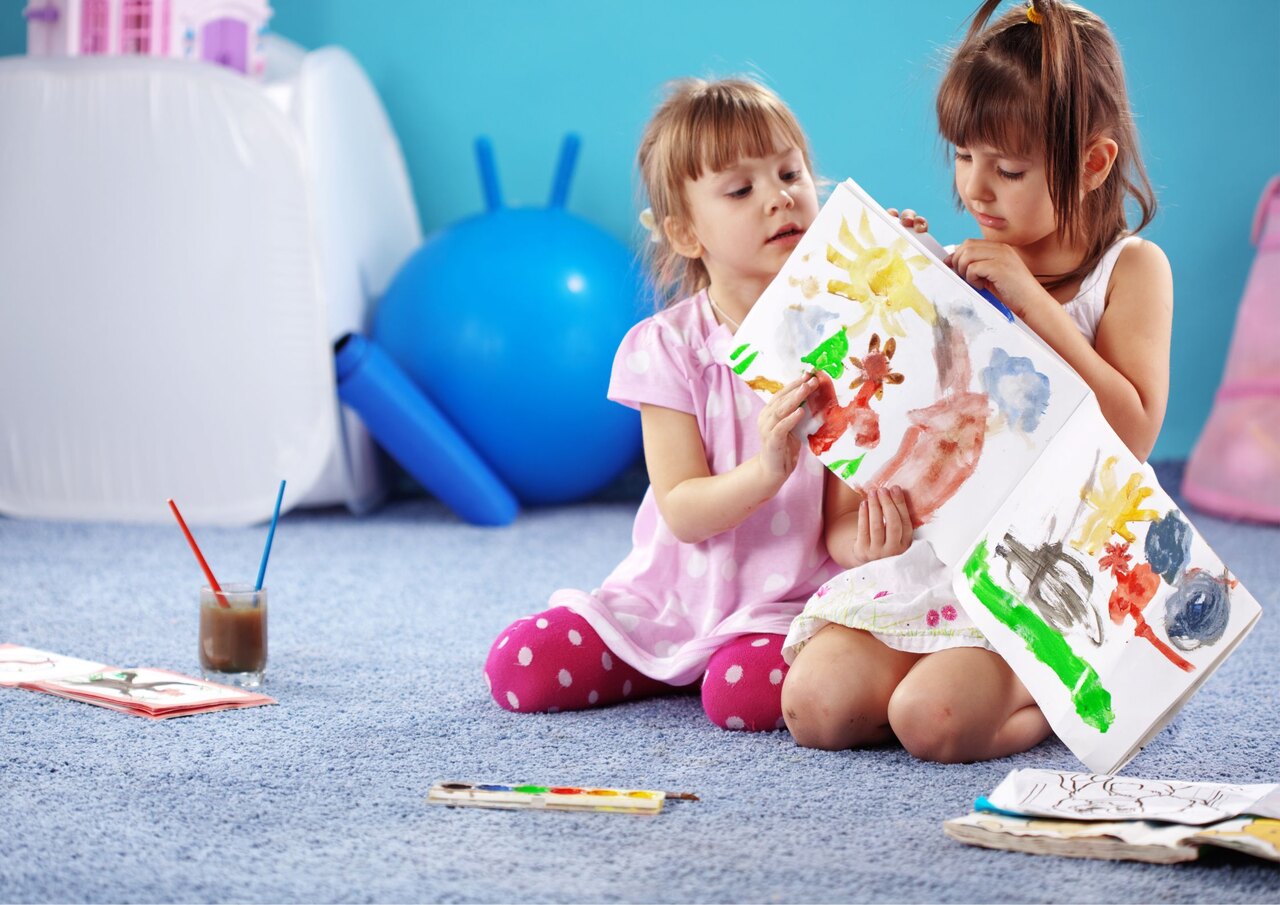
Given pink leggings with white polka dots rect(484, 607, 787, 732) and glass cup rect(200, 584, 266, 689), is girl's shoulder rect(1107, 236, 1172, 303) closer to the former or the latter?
pink leggings with white polka dots rect(484, 607, 787, 732)

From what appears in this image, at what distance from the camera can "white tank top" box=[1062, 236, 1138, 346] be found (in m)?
1.02

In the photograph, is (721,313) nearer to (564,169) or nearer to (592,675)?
(592,675)

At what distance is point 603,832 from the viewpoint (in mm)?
827

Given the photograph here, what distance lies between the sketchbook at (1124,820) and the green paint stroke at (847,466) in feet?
0.75

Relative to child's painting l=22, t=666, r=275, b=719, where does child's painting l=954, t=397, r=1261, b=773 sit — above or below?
above

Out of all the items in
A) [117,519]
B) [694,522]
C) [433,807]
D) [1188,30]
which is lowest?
[117,519]

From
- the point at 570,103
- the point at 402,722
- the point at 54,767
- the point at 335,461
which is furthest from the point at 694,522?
the point at 570,103

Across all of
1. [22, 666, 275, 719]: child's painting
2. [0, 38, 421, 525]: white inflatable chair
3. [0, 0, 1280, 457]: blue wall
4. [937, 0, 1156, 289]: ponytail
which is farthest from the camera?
[0, 0, 1280, 457]: blue wall

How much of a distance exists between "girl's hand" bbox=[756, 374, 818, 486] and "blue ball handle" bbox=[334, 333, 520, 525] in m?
1.19

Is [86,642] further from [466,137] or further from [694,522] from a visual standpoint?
[466,137]

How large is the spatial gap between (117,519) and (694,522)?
1284mm

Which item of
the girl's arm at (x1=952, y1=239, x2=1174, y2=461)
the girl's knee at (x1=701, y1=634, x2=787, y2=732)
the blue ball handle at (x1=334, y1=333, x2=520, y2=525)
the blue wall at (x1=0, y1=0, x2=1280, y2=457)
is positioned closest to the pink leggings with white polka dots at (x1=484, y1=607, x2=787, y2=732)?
the girl's knee at (x1=701, y1=634, x2=787, y2=732)

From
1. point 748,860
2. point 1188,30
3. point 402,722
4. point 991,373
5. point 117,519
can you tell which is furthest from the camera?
point 1188,30

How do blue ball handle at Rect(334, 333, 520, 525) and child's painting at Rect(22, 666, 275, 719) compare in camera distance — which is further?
blue ball handle at Rect(334, 333, 520, 525)
